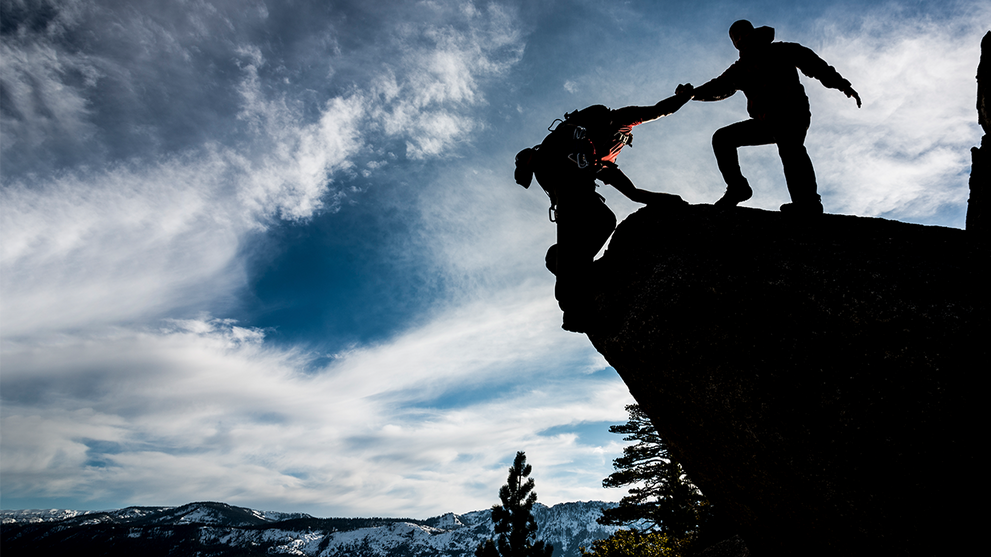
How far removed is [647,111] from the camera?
6.30 m

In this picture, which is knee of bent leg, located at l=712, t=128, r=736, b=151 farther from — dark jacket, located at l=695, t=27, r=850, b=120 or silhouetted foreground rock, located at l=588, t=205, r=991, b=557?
silhouetted foreground rock, located at l=588, t=205, r=991, b=557

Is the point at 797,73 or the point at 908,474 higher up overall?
the point at 797,73

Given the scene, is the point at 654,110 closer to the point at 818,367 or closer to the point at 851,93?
the point at 851,93

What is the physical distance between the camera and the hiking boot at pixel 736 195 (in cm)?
593

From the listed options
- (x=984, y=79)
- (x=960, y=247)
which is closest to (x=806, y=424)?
(x=960, y=247)

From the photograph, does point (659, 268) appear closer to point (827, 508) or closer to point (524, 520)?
point (827, 508)

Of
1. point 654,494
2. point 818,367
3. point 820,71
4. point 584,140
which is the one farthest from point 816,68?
point 654,494

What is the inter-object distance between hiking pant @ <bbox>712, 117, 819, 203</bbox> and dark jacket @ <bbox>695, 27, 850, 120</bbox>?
0.12 metres

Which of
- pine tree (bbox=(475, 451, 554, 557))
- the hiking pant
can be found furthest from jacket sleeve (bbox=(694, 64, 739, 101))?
pine tree (bbox=(475, 451, 554, 557))

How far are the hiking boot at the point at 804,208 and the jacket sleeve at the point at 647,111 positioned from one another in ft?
6.54

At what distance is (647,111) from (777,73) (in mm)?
1546

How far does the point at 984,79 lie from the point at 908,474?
549 cm

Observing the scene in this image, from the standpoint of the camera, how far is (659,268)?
200 inches

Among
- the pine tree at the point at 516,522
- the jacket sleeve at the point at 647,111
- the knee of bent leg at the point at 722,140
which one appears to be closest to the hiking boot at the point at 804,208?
the knee of bent leg at the point at 722,140
